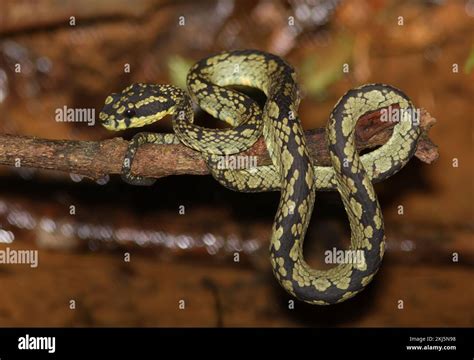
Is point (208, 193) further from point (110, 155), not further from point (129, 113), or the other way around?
point (110, 155)

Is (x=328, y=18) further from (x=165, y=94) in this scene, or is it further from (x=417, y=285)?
(x=165, y=94)

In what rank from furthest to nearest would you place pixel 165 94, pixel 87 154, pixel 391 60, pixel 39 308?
pixel 391 60 < pixel 39 308 < pixel 165 94 < pixel 87 154

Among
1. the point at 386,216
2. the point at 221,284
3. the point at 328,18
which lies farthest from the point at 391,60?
the point at 221,284

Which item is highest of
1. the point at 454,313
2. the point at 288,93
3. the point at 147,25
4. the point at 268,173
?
the point at 147,25

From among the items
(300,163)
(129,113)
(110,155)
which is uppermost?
(129,113)

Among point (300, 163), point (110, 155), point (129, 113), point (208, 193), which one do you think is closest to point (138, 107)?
point (129, 113)

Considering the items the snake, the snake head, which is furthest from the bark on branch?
the snake head

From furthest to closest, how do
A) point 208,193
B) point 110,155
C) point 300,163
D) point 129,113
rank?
point 208,193 < point 129,113 < point 110,155 < point 300,163
